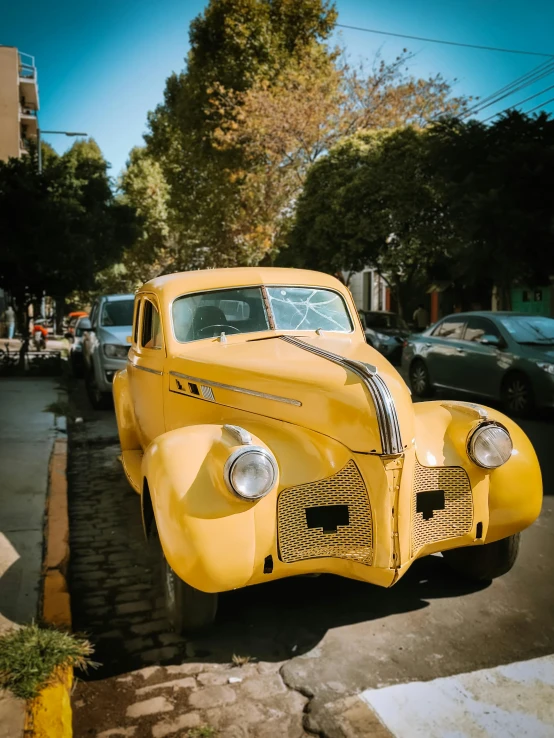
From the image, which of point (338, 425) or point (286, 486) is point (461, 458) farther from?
point (286, 486)

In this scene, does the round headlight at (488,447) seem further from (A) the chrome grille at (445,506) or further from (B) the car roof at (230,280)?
(B) the car roof at (230,280)

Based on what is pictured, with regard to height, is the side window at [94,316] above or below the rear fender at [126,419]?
above

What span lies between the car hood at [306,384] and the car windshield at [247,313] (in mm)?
211

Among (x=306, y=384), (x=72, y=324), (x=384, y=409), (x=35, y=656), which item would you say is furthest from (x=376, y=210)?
(x=35, y=656)

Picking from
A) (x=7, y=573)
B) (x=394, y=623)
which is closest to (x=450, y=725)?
(x=394, y=623)

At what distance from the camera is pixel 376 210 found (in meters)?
23.9

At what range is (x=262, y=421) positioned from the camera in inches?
146

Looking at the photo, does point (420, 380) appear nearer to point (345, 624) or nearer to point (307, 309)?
point (307, 309)

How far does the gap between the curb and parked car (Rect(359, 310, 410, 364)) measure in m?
14.4

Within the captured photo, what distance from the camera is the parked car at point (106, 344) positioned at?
10609mm

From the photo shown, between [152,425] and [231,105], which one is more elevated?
[231,105]

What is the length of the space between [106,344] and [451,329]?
5.72m

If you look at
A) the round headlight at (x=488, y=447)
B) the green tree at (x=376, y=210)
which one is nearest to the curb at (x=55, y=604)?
the round headlight at (x=488, y=447)

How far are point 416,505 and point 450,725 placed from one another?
101 cm
